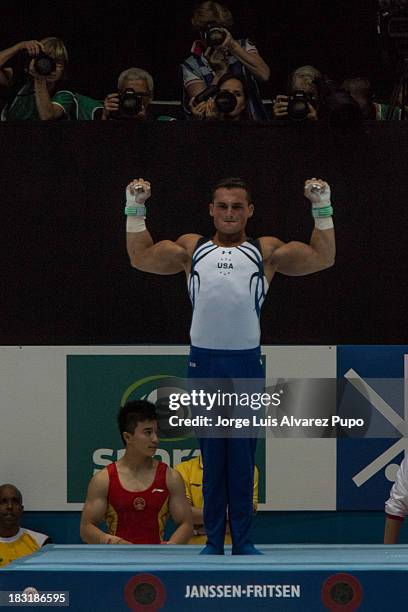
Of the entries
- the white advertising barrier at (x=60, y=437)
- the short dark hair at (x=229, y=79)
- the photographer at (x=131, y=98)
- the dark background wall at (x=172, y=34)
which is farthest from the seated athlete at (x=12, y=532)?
the dark background wall at (x=172, y=34)

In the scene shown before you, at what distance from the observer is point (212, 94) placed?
828 cm

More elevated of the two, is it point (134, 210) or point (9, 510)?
point (134, 210)

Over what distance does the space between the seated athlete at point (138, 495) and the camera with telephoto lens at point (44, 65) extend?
2.32 metres

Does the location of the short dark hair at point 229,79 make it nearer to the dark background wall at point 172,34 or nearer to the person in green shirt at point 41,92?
the person in green shirt at point 41,92

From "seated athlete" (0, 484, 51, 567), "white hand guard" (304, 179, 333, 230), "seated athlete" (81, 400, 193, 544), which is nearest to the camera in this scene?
"white hand guard" (304, 179, 333, 230)

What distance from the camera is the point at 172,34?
9852mm

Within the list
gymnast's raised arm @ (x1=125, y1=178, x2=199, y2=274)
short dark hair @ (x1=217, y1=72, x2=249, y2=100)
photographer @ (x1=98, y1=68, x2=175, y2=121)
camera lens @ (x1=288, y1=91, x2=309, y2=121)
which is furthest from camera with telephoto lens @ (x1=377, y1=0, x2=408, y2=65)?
gymnast's raised arm @ (x1=125, y1=178, x2=199, y2=274)

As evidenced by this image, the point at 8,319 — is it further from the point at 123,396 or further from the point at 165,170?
the point at 165,170

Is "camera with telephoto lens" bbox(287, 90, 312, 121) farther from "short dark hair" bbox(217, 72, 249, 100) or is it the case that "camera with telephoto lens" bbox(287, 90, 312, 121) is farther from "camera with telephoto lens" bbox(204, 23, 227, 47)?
"camera with telephoto lens" bbox(204, 23, 227, 47)

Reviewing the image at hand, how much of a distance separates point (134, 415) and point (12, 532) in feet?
Result: 4.31

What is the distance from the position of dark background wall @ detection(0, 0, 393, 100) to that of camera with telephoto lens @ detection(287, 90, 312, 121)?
6.04 ft

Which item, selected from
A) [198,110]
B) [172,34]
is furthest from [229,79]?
[172,34]

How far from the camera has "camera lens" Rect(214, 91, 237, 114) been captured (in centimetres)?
803

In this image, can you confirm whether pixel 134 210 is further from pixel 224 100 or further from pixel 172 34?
pixel 172 34
